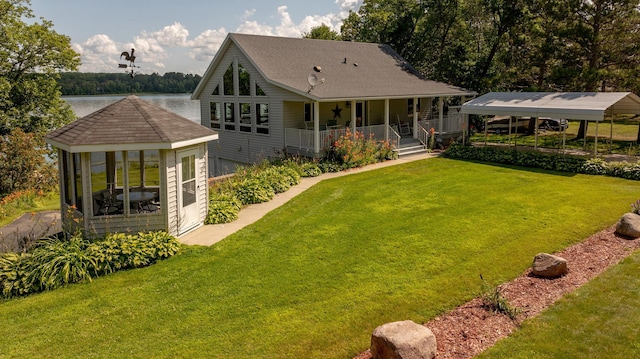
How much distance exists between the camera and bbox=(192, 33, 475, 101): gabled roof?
19266 millimetres

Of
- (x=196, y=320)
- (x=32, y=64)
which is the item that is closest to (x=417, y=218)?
(x=196, y=320)

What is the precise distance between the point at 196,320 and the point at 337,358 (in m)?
2.43

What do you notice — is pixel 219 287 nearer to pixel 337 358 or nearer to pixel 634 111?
pixel 337 358

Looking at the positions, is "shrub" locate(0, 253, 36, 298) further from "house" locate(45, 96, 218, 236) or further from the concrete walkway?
the concrete walkway

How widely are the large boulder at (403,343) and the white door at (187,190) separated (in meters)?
6.39

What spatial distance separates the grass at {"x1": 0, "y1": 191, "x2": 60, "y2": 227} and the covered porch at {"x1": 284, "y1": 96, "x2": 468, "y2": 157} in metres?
9.36

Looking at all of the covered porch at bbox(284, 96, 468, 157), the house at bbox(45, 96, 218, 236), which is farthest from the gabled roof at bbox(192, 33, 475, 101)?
the house at bbox(45, 96, 218, 236)

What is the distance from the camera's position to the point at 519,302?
7305 mm

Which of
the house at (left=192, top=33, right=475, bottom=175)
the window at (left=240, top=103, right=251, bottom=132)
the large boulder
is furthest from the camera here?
the window at (left=240, top=103, right=251, bottom=132)

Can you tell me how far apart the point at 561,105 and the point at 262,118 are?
1285 cm

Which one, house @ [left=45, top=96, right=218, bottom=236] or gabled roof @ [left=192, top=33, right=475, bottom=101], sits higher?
gabled roof @ [left=192, top=33, right=475, bottom=101]

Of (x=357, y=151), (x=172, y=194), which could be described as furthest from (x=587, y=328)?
(x=357, y=151)

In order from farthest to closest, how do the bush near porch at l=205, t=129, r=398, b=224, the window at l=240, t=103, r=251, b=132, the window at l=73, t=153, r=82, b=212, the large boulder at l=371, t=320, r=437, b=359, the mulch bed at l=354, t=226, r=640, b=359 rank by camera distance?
the window at l=240, t=103, r=251, b=132
the bush near porch at l=205, t=129, r=398, b=224
the window at l=73, t=153, r=82, b=212
the mulch bed at l=354, t=226, r=640, b=359
the large boulder at l=371, t=320, r=437, b=359

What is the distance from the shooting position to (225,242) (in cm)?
1037
